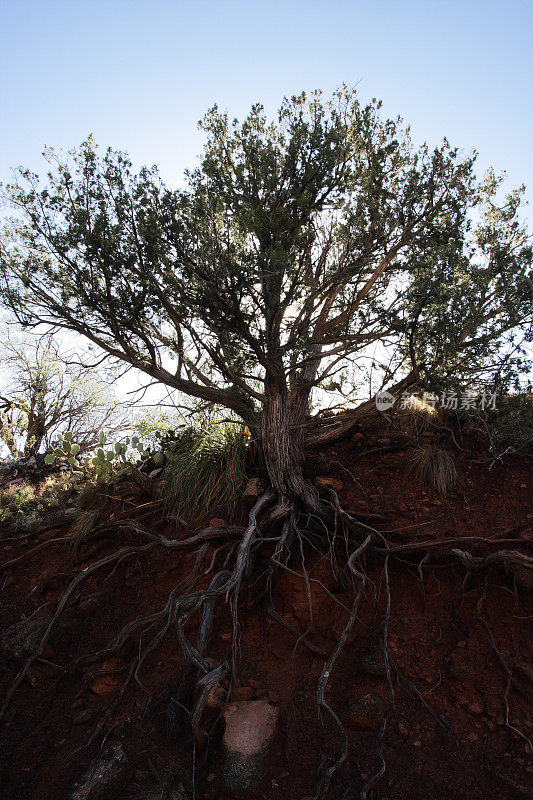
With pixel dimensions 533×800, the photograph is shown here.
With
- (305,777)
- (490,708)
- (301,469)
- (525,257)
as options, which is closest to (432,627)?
(490,708)

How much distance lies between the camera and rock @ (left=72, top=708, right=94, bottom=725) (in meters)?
3.74

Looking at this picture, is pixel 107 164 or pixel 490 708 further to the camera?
Result: pixel 107 164

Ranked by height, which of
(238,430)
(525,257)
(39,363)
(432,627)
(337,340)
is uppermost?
(39,363)

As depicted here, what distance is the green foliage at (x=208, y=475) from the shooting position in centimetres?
528

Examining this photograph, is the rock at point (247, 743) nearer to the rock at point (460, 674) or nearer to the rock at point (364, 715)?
the rock at point (364, 715)

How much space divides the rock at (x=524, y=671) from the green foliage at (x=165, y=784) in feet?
8.45

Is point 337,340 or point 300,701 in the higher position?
point 337,340

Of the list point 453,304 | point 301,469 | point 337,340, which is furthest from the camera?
point 301,469

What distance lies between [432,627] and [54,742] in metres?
3.24

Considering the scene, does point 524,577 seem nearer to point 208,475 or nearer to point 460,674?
point 460,674

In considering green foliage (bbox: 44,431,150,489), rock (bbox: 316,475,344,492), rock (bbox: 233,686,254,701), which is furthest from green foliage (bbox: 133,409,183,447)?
rock (bbox: 233,686,254,701)

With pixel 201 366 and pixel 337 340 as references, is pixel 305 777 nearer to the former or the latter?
pixel 337 340

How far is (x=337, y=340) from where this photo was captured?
15.4 ft

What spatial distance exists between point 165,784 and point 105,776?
46 centimetres
